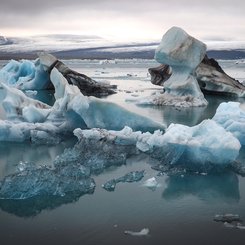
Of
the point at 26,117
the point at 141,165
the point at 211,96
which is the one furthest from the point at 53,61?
the point at 141,165

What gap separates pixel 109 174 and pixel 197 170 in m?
1.11

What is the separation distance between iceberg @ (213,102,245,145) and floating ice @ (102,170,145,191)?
2.15 m

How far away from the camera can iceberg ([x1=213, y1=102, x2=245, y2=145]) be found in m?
A: 6.61

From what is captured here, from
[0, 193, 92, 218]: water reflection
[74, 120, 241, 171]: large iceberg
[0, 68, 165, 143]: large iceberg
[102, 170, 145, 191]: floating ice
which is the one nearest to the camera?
[0, 193, 92, 218]: water reflection

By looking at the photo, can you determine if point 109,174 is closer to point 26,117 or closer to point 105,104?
point 105,104

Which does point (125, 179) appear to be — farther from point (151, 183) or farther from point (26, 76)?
point (26, 76)

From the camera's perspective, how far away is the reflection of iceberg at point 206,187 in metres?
4.49

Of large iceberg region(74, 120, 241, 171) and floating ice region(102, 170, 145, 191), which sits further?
large iceberg region(74, 120, 241, 171)

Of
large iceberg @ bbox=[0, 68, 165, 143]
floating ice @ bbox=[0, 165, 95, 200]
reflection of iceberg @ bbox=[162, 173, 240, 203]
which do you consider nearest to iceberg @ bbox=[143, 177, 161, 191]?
reflection of iceberg @ bbox=[162, 173, 240, 203]

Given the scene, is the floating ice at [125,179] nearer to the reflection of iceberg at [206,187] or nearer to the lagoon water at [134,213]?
the lagoon water at [134,213]

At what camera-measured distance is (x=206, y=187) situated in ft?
15.6

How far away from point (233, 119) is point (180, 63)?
504 centimetres

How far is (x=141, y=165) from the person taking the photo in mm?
5578

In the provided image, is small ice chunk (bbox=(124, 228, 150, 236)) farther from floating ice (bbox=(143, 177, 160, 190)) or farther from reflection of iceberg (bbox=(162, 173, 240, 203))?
floating ice (bbox=(143, 177, 160, 190))
